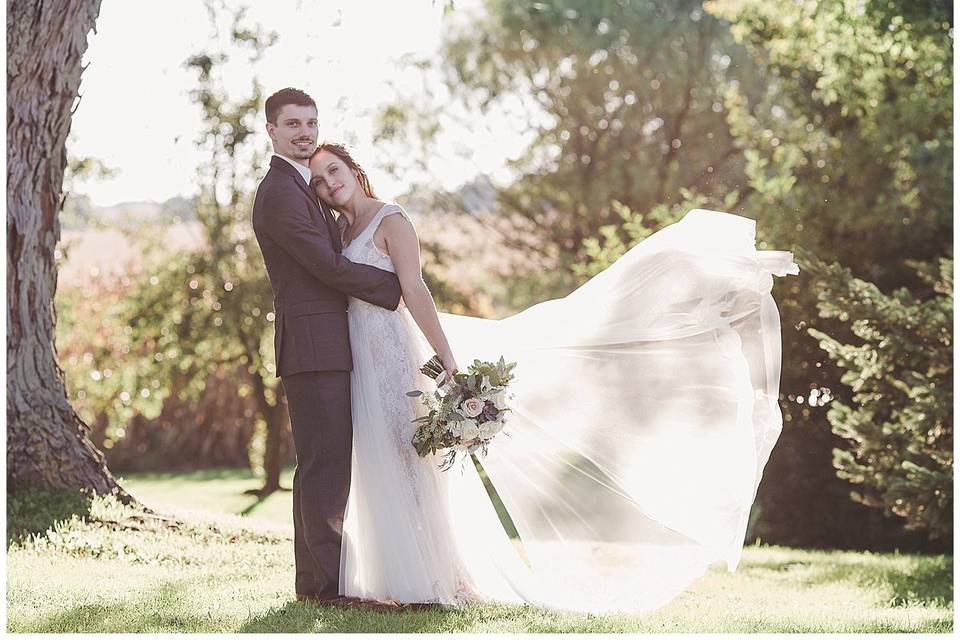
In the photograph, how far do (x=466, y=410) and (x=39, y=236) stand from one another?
11.4 ft

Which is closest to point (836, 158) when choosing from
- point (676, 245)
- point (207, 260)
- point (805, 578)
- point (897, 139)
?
point (897, 139)

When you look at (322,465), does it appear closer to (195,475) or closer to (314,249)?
(314,249)

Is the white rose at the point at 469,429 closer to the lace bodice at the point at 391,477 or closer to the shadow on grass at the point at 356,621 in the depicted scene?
the lace bodice at the point at 391,477

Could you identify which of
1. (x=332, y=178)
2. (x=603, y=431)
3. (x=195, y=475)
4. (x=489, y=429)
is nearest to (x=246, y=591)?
(x=489, y=429)

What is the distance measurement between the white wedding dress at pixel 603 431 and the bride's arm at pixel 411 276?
0.18 feet

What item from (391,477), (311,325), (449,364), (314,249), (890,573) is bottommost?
(890,573)

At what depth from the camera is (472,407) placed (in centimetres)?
429

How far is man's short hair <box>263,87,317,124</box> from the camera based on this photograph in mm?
4430

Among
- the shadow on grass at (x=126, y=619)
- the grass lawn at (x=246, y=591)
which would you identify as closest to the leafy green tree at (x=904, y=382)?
the grass lawn at (x=246, y=591)

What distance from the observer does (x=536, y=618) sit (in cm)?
430

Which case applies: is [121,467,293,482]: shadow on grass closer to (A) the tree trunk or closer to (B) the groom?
(A) the tree trunk

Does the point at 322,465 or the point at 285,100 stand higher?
the point at 285,100

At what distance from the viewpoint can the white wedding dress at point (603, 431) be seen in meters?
4.51

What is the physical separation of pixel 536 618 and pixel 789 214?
628 centimetres
